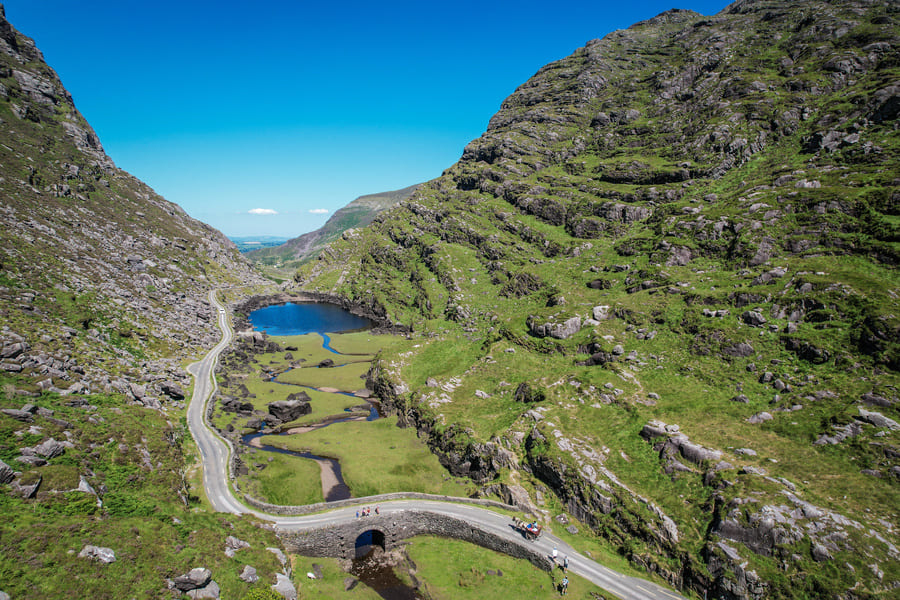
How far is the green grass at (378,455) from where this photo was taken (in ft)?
192

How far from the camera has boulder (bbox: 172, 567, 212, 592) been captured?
95.0 feet

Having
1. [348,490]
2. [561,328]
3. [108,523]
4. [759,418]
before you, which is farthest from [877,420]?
[108,523]

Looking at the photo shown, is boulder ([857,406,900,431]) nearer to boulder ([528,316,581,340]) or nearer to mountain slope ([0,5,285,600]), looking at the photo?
boulder ([528,316,581,340])

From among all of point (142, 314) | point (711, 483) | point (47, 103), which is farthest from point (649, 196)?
point (47, 103)

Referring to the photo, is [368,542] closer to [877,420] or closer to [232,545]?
[232,545]

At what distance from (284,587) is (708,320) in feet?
228

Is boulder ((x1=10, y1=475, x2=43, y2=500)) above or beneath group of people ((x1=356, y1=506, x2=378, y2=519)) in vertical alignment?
above

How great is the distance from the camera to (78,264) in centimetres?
10031

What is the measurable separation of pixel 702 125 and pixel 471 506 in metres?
132

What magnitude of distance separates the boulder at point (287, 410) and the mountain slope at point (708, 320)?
62.3ft

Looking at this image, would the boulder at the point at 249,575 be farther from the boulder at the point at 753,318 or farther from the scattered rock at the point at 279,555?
the boulder at the point at 753,318

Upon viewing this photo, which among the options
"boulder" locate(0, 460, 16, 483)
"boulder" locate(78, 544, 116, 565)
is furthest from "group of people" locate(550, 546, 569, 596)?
"boulder" locate(0, 460, 16, 483)

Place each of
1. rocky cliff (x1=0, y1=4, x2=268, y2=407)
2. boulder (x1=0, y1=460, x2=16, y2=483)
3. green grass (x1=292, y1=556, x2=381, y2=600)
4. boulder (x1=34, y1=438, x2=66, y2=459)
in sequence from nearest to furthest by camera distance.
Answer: boulder (x1=0, y1=460, x2=16, y2=483) → boulder (x1=34, y1=438, x2=66, y2=459) → green grass (x1=292, y1=556, x2=381, y2=600) → rocky cliff (x1=0, y1=4, x2=268, y2=407)

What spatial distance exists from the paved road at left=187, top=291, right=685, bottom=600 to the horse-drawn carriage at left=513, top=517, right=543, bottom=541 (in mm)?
654
